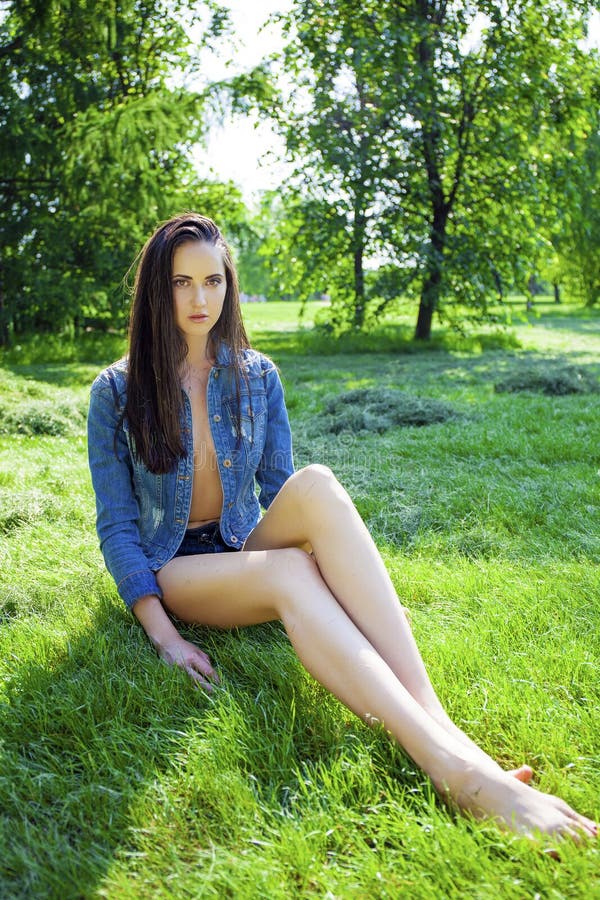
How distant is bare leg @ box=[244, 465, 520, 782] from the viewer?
191 cm

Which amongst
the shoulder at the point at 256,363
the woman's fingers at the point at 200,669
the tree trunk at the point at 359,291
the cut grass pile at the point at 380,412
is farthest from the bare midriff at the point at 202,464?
the tree trunk at the point at 359,291

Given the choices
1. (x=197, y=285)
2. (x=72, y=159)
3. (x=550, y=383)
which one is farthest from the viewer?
(x=72, y=159)

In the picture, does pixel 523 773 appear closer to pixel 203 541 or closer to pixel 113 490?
pixel 203 541

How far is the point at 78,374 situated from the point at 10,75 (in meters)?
4.33

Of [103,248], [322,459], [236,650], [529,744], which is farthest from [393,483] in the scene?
[103,248]

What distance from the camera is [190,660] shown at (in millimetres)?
2252

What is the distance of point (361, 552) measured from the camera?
2.10 metres

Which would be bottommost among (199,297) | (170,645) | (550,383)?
(170,645)

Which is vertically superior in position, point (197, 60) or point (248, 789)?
point (197, 60)

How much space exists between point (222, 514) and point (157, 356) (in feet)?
1.85

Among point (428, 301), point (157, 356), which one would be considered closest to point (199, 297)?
point (157, 356)

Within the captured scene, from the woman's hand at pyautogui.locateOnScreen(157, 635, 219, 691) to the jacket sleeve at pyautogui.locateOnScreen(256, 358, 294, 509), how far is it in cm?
66

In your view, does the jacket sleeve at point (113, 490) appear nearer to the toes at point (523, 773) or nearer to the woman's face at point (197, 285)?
the woman's face at point (197, 285)

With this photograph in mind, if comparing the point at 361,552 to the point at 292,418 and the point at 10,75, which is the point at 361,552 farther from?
the point at 10,75
